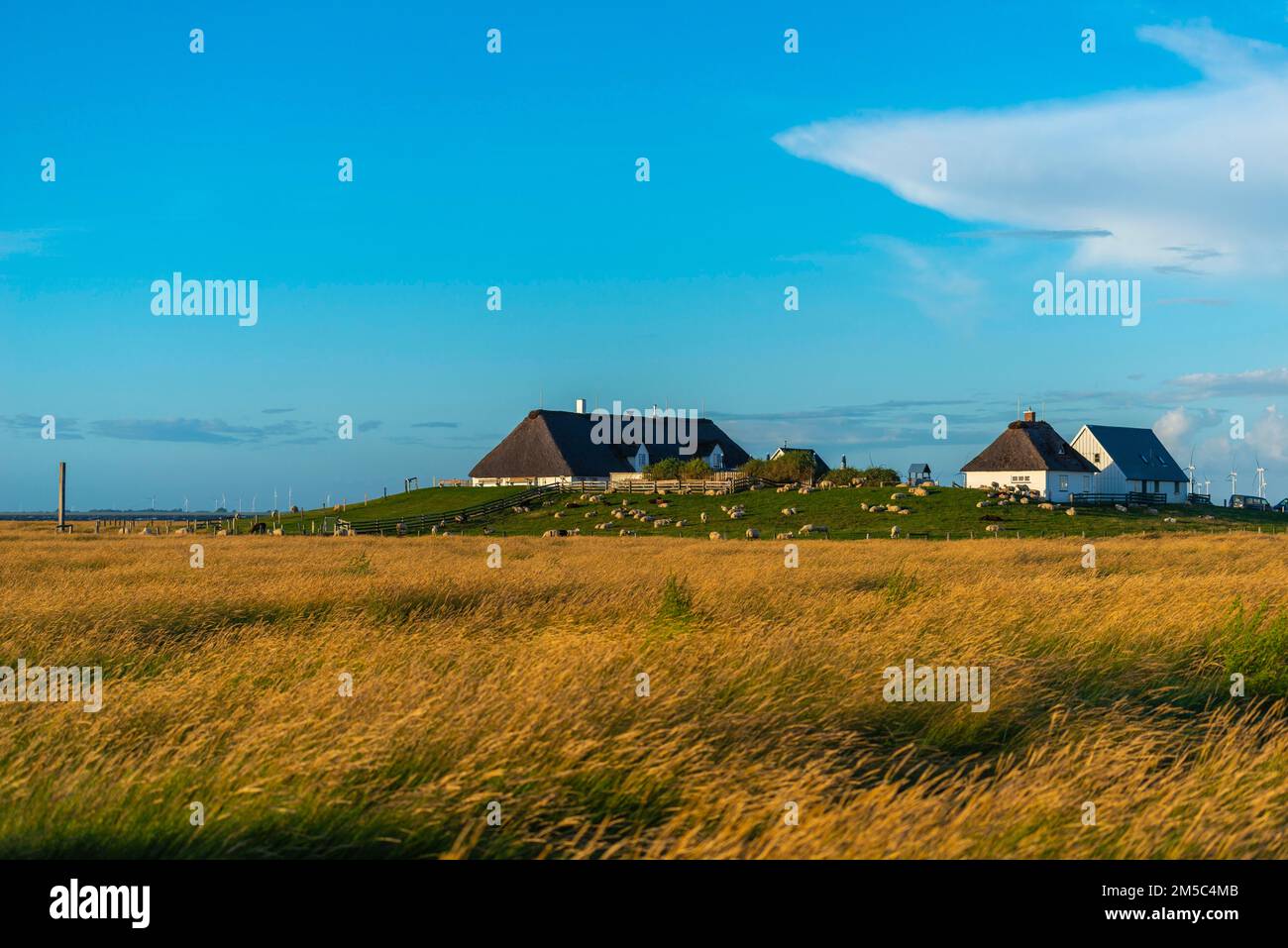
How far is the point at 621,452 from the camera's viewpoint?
92.6 metres

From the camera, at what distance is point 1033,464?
76188 millimetres

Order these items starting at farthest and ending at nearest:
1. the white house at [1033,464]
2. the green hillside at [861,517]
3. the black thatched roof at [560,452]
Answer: the black thatched roof at [560,452] < the white house at [1033,464] < the green hillside at [861,517]

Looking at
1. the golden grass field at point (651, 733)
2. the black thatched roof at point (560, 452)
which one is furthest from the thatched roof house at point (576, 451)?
the golden grass field at point (651, 733)

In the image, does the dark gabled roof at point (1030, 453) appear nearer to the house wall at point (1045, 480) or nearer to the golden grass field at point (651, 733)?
the house wall at point (1045, 480)

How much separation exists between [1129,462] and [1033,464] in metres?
12.1

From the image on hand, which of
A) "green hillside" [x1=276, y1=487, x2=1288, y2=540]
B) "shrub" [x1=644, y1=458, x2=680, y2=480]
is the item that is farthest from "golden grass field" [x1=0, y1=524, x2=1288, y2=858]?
"shrub" [x1=644, y1=458, x2=680, y2=480]

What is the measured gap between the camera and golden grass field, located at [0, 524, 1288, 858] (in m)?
6.33

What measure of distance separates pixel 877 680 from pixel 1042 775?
2498 millimetres

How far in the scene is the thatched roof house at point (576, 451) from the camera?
88.2 metres

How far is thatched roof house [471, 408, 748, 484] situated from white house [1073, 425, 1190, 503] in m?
27.3

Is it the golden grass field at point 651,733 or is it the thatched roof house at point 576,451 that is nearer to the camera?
the golden grass field at point 651,733
